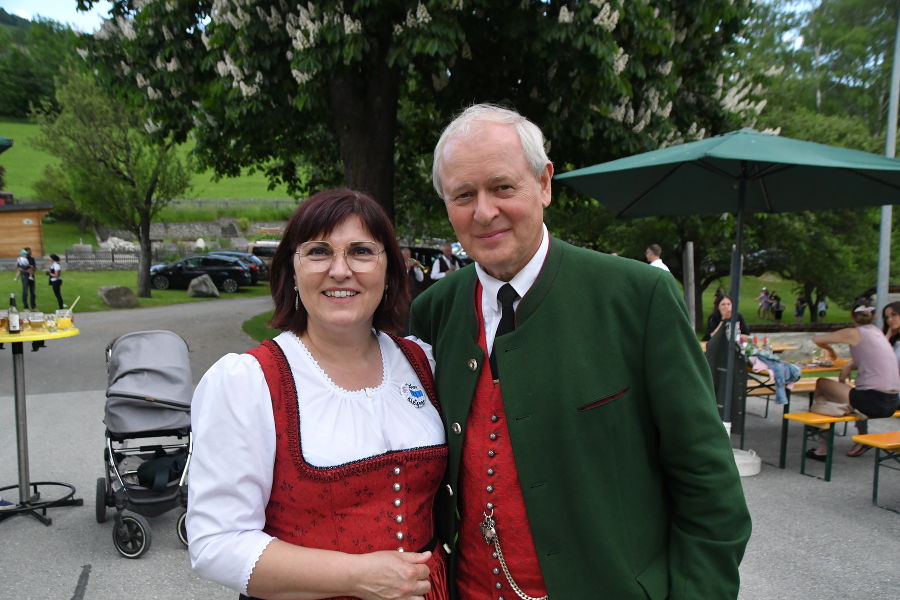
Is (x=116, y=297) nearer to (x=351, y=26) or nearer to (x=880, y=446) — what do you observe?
(x=351, y=26)

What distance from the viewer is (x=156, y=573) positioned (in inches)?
163

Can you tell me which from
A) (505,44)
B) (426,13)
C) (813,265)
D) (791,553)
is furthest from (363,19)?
(813,265)

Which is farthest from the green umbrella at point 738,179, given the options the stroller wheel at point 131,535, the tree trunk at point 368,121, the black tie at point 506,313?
the stroller wheel at point 131,535

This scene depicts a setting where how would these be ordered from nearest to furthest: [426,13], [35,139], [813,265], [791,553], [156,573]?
1. [156,573]
2. [791,553]
3. [426,13]
4. [813,265]
5. [35,139]

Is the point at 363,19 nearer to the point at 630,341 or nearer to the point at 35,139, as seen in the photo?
the point at 630,341

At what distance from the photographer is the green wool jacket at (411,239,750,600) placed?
1.61m

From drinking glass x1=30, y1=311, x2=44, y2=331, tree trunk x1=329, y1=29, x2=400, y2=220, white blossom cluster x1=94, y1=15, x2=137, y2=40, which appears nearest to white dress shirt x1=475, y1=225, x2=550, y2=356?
drinking glass x1=30, y1=311, x2=44, y2=331

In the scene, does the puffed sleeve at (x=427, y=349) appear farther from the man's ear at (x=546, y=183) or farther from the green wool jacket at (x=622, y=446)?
the man's ear at (x=546, y=183)

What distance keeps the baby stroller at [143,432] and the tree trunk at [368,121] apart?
5.07 meters

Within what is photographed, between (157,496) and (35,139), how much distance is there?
2480 cm

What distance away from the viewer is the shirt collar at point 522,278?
1812 millimetres

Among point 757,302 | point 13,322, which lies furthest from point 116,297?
point 757,302

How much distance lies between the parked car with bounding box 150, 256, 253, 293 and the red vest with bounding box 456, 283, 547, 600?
28407 mm

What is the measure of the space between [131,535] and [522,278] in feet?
12.5
